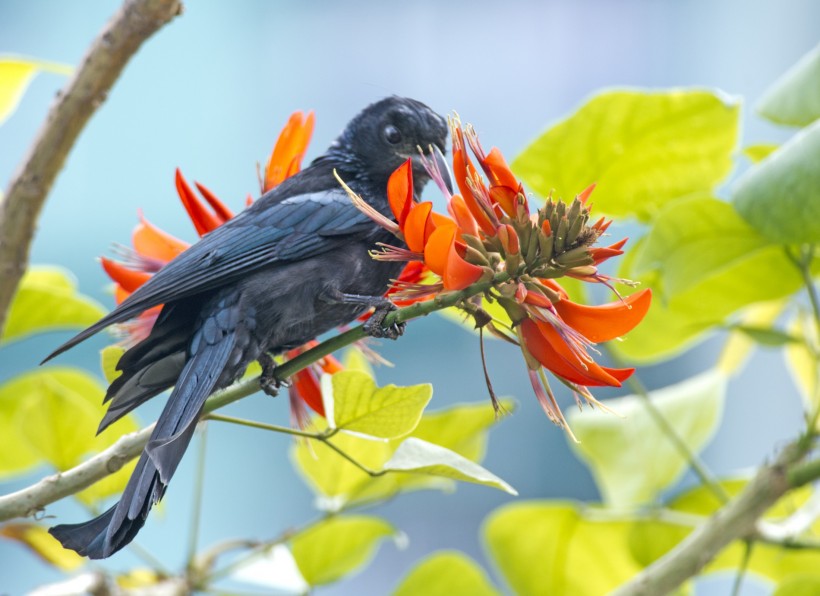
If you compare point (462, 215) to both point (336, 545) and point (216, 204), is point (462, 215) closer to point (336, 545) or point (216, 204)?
point (216, 204)

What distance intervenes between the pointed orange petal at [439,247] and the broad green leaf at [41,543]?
0.47 m

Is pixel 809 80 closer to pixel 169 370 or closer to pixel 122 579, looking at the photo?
pixel 169 370

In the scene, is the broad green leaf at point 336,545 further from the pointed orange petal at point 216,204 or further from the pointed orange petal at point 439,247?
the pointed orange petal at point 439,247

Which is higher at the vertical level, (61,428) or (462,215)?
(462,215)

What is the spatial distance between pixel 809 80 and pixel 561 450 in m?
2.77

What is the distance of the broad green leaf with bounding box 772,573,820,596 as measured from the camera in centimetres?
82

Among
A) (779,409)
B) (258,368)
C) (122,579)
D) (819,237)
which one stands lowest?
(779,409)

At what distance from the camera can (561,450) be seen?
3486 millimetres

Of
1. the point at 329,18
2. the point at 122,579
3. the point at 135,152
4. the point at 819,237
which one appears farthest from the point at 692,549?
the point at 329,18

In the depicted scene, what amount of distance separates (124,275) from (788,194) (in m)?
0.48

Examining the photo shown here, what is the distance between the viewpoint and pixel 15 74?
3.03 feet

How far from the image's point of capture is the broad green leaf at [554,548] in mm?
961

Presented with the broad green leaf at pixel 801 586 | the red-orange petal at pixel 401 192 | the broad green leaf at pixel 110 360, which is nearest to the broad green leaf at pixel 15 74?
the broad green leaf at pixel 110 360

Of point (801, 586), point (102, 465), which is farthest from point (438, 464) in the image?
point (801, 586)
